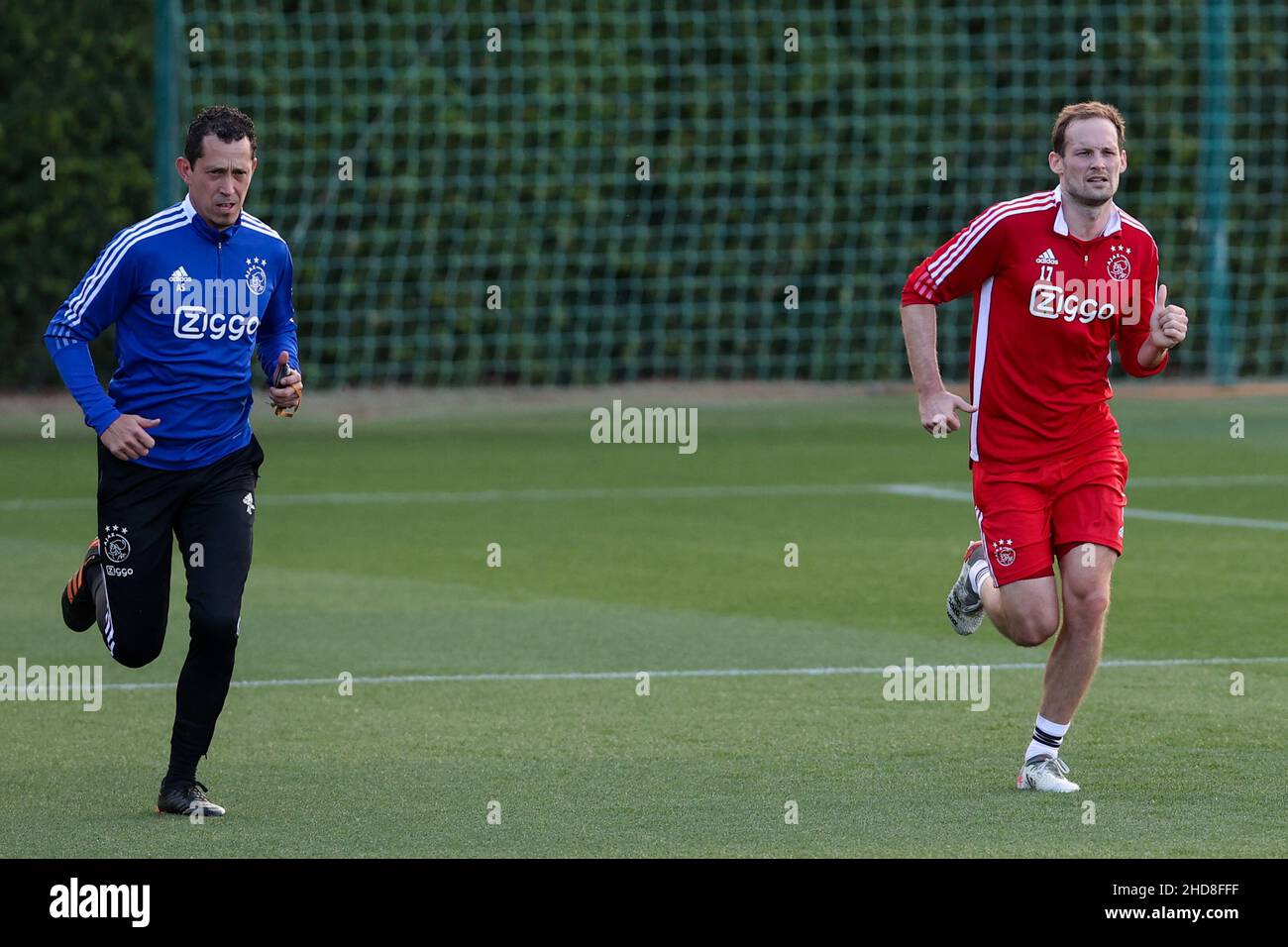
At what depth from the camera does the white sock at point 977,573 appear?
789 cm

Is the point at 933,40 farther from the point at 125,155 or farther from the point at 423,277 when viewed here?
the point at 125,155

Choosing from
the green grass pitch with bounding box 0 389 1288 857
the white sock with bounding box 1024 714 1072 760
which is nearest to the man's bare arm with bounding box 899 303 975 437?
the white sock with bounding box 1024 714 1072 760

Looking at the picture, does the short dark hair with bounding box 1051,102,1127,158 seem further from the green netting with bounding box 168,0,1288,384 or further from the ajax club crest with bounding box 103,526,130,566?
the green netting with bounding box 168,0,1288,384

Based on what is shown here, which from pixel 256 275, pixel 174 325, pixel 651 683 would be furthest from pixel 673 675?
pixel 174 325

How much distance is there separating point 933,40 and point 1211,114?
3.09 metres

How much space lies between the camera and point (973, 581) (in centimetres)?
795

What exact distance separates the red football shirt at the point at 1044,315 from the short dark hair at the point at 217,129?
2.09 metres

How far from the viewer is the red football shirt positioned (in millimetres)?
7652

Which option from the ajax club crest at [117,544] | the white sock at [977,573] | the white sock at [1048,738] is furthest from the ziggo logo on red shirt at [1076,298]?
the ajax club crest at [117,544]

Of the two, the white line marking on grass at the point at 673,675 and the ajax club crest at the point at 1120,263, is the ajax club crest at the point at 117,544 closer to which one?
the white line marking on grass at the point at 673,675

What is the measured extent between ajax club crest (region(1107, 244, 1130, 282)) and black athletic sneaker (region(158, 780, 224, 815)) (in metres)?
3.20

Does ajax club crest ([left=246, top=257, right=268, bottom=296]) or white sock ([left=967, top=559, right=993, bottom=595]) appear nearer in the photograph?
ajax club crest ([left=246, top=257, right=268, bottom=296])
